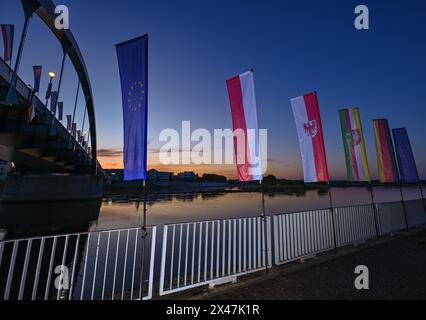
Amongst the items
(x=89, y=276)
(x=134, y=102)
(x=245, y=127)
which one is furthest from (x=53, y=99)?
(x=245, y=127)

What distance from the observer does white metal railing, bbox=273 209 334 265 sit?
16.5ft

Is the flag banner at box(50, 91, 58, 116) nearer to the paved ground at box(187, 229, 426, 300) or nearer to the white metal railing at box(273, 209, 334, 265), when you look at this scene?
the white metal railing at box(273, 209, 334, 265)

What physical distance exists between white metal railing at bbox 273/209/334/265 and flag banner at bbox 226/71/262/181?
127 cm

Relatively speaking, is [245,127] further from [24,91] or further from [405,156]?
[24,91]

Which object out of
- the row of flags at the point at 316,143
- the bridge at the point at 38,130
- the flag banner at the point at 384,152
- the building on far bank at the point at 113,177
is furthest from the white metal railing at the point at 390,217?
the building on far bank at the point at 113,177

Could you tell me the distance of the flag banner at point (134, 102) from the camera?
447 centimetres

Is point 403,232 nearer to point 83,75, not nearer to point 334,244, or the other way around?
point 334,244

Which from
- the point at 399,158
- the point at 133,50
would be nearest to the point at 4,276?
the point at 133,50

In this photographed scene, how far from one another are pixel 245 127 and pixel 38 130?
A: 581 inches

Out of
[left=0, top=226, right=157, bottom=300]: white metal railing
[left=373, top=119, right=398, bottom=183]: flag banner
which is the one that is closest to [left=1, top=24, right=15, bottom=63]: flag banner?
[left=0, top=226, right=157, bottom=300]: white metal railing

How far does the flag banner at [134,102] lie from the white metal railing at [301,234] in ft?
10.7

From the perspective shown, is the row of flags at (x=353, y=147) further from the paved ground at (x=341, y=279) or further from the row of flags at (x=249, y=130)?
the paved ground at (x=341, y=279)
